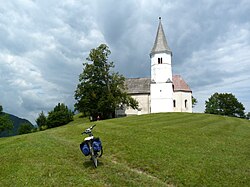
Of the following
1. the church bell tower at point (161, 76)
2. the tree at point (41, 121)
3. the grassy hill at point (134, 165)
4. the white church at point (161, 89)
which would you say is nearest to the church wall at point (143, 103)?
the white church at point (161, 89)

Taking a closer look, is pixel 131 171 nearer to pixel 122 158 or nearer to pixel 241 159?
pixel 122 158

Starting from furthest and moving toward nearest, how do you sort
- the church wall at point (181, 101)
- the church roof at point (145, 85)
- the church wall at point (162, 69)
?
1. the church roof at point (145, 85)
2. the church wall at point (181, 101)
3. the church wall at point (162, 69)

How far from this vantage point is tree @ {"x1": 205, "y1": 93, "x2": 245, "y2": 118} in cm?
8244

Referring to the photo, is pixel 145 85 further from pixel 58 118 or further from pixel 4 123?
pixel 4 123

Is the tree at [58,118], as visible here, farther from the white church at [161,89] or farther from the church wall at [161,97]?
the church wall at [161,97]

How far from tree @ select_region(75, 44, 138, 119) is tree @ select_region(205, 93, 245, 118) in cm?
4362

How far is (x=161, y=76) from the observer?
2253 inches

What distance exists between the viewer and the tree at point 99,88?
48.9 metres

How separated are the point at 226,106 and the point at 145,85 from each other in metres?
35.4

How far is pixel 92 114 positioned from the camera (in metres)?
50.8

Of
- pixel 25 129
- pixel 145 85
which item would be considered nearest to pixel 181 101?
pixel 145 85

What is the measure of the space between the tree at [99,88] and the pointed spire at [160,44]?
12.3 meters

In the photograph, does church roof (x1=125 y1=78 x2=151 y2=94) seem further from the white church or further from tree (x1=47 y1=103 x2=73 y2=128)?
tree (x1=47 y1=103 x2=73 y2=128)

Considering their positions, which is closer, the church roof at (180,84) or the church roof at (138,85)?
the church roof at (180,84)
